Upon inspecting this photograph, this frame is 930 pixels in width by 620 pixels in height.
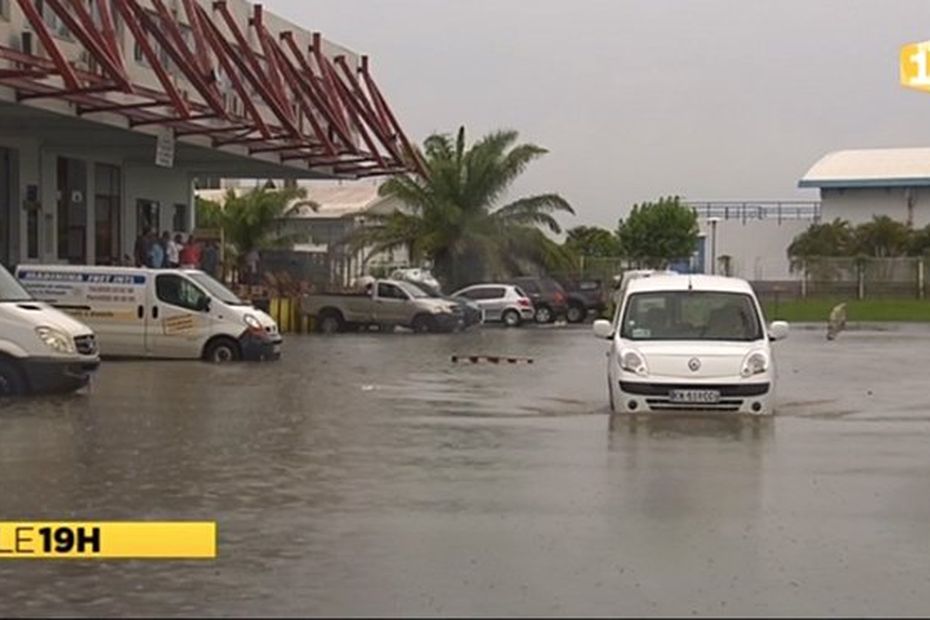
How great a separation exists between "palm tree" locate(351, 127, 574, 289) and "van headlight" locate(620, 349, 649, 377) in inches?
1560

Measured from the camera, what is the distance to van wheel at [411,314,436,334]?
136 ft

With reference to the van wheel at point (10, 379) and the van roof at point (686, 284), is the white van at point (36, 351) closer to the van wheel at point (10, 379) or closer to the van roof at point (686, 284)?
the van wheel at point (10, 379)

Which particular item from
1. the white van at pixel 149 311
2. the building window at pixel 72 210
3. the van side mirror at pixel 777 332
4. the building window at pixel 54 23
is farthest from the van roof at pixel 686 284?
the building window at pixel 72 210

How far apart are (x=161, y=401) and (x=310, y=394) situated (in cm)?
228

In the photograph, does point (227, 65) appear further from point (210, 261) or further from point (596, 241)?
point (596, 241)

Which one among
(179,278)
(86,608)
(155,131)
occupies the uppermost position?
(155,131)

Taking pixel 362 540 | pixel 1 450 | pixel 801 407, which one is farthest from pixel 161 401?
pixel 362 540

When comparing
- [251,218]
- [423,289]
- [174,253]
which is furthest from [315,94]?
[251,218]

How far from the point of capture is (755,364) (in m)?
16.3

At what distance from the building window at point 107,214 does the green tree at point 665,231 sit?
47.0m

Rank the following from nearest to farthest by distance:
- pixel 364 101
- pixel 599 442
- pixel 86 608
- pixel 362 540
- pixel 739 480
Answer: pixel 86 608, pixel 362 540, pixel 739 480, pixel 599 442, pixel 364 101

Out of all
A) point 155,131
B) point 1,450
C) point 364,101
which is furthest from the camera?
point 364,101

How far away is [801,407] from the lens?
19.3 metres

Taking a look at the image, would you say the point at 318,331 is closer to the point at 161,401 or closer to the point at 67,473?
the point at 161,401
